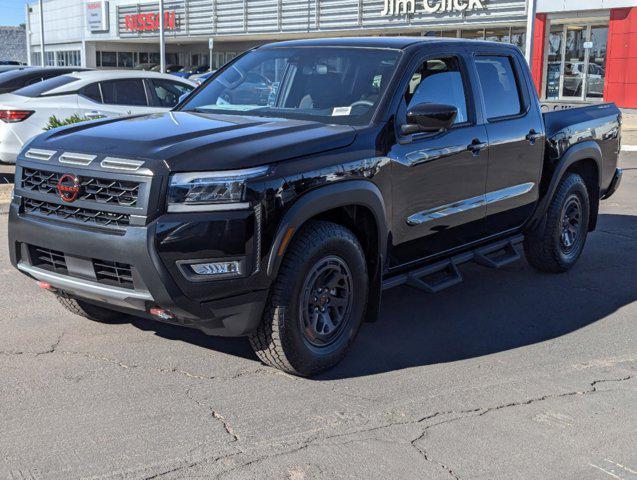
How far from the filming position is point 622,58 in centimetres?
2938

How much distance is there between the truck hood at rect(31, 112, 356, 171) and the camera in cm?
414

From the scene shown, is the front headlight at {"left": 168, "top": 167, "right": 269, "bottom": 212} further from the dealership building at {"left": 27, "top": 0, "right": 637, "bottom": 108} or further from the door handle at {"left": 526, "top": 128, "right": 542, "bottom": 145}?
the dealership building at {"left": 27, "top": 0, "right": 637, "bottom": 108}

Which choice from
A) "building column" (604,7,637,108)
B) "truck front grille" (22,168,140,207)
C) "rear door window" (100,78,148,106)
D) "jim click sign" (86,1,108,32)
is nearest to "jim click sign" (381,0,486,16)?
"building column" (604,7,637,108)

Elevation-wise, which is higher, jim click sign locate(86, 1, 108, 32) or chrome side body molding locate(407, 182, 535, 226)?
jim click sign locate(86, 1, 108, 32)

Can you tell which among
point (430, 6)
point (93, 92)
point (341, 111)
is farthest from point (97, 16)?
point (341, 111)

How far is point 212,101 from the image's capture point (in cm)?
577

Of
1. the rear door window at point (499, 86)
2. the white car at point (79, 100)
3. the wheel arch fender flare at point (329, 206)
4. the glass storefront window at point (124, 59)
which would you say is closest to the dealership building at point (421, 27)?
the glass storefront window at point (124, 59)

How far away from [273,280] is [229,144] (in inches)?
29.6

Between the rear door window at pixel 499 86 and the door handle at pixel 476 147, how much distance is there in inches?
12.8

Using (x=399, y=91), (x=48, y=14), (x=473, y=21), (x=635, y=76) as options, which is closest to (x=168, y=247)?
(x=399, y=91)

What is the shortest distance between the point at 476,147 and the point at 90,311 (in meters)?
2.86

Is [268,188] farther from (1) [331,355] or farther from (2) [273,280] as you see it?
(1) [331,355]

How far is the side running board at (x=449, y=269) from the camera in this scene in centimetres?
542

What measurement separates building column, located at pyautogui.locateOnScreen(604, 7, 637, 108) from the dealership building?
3 centimetres
